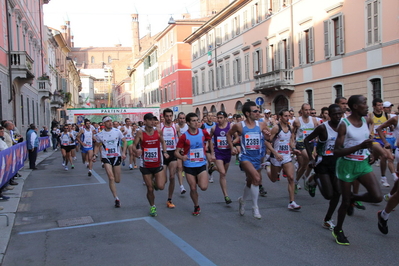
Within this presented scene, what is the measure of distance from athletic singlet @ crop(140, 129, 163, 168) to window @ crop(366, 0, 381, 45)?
55.2 feet

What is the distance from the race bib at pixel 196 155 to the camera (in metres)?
7.82

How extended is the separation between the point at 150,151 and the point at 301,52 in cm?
2251

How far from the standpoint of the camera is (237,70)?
129 feet

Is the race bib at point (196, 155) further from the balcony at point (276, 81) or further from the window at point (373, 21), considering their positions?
the balcony at point (276, 81)

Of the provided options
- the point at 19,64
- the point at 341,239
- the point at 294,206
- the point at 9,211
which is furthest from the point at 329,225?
the point at 19,64

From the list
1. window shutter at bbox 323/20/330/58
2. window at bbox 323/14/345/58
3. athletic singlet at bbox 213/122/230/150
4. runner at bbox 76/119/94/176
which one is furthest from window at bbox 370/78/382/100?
athletic singlet at bbox 213/122/230/150

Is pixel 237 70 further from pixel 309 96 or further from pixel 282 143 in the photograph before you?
pixel 282 143

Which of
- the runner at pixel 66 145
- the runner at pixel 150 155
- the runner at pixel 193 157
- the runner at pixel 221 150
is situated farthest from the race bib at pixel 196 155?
the runner at pixel 66 145

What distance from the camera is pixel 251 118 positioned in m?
7.46

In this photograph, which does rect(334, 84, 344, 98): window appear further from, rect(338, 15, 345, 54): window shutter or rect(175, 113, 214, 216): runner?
rect(175, 113, 214, 216): runner

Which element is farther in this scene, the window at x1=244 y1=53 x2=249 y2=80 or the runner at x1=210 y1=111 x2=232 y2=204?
the window at x1=244 y1=53 x2=249 y2=80

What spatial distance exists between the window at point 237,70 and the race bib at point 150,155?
31.5 meters

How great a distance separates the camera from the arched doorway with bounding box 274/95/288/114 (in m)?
31.2

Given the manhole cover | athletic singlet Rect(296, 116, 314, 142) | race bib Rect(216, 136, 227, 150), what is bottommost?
the manhole cover
